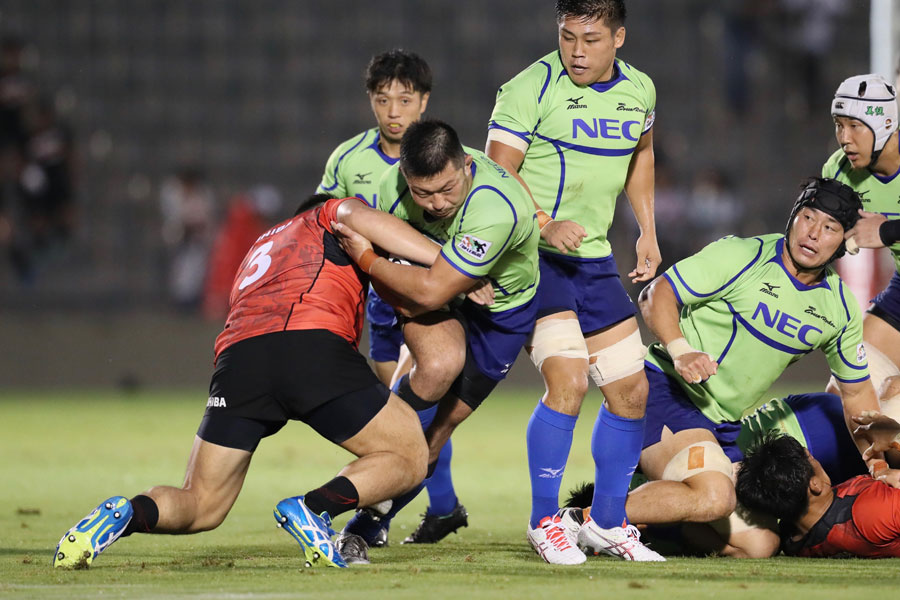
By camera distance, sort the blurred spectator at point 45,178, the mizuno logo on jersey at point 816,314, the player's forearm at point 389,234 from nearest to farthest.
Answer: the player's forearm at point 389,234 → the mizuno logo on jersey at point 816,314 → the blurred spectator at point 45,178

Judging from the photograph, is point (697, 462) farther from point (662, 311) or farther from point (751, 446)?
point (662, 311)

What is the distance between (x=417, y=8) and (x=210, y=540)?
48.0ft

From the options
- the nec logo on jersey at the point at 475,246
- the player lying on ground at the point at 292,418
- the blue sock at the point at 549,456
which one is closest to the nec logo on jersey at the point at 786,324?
the blue sock at the point at 549,456

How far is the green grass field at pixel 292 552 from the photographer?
14.8 feet

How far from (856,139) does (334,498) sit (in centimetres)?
332

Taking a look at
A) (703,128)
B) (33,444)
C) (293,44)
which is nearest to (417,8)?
(293,44)

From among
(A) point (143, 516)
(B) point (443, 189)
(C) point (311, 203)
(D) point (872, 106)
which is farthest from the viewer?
(D) point (872, 106)

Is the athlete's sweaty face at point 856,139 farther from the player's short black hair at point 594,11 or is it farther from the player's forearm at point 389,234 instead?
the player's forearm at point 389,234

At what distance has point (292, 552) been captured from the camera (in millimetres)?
Result: 5711

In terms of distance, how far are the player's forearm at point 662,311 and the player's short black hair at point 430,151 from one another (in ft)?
4.02

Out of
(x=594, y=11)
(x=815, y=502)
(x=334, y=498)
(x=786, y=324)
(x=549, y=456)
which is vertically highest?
(x=594, y=11)

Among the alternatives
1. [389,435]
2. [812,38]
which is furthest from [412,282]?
[812,38]

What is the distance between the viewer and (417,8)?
1961 centimetres

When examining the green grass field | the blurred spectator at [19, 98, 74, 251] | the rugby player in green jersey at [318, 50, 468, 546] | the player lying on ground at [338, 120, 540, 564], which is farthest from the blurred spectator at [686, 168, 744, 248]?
the player lying on ground at [338, 120, 540, 564]
